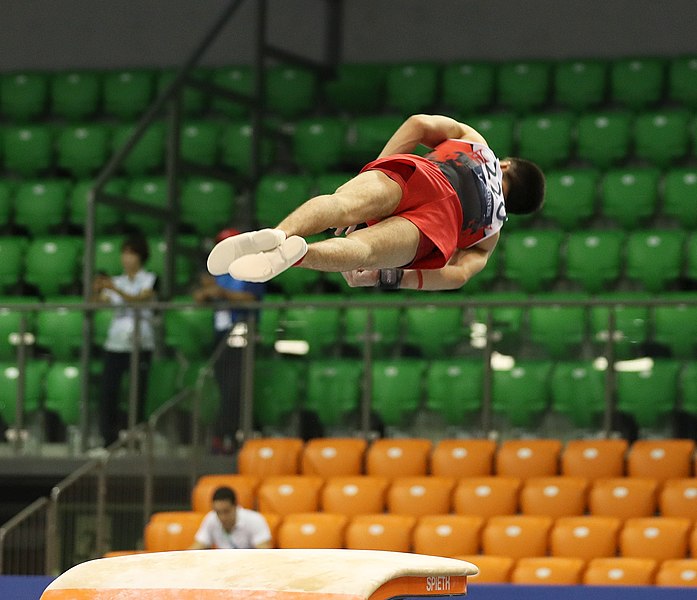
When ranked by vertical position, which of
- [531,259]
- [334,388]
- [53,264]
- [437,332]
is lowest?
[334,388]

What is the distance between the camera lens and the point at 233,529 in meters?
9.03

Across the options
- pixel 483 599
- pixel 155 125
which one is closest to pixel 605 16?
pixel 155 125

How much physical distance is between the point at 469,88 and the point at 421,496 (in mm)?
5557

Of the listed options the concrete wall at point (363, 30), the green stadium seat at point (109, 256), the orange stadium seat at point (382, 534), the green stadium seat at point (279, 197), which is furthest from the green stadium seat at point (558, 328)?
the concrete wall at point (363, 30)

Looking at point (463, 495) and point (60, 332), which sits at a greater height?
point (60, 332)

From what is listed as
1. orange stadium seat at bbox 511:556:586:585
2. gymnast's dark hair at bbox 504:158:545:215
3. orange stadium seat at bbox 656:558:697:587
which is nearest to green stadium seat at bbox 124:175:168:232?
orange stadium seat at bbox 511:556:586:585

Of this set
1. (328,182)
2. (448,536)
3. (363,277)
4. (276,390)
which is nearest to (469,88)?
(328,182)

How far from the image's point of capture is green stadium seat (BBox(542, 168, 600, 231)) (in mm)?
12352

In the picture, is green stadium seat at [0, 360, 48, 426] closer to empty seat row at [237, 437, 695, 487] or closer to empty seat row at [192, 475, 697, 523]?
empty seat row at [192, 475, 697, 523]

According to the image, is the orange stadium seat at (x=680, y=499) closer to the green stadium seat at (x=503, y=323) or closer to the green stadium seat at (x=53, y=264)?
the green stadium seat at (x=503, y=323)

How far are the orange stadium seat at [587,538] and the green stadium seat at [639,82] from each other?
5.68 meters

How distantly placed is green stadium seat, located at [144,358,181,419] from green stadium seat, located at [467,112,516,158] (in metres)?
4.15

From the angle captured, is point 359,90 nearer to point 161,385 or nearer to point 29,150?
point 29,150

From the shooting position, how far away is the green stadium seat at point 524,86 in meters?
13.8
